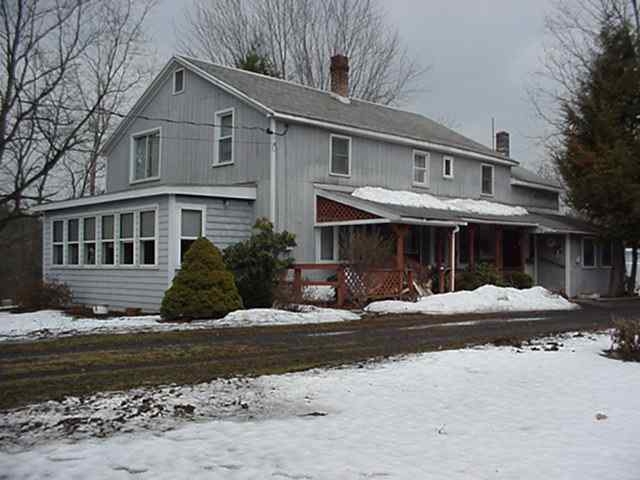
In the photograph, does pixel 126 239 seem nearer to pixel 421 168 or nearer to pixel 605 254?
pixel 421 168

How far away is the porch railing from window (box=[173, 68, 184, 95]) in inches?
324

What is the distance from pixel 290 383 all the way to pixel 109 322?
29.0 ft

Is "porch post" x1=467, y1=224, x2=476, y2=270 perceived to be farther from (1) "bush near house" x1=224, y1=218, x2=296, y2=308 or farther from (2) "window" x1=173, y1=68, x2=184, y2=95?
(2) "window" x1=173, y1=68, x2=184, y2=95

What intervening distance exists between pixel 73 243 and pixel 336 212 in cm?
835

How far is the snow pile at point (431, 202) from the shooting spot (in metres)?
22.6

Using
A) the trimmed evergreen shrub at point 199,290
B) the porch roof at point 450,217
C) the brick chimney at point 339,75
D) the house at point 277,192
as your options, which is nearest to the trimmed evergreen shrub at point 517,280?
the house at point 277,192

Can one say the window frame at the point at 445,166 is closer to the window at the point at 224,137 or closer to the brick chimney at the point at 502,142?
the window at the point at 224,137

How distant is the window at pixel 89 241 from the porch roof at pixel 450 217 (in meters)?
6.89

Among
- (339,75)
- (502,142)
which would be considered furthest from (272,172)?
(502,142)

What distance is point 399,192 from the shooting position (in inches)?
945

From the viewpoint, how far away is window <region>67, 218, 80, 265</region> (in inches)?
861

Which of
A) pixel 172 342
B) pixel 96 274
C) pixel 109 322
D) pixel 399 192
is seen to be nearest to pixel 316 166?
pixel 399 192

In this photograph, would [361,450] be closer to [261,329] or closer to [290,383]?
[290,383]

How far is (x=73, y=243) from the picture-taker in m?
22.0
